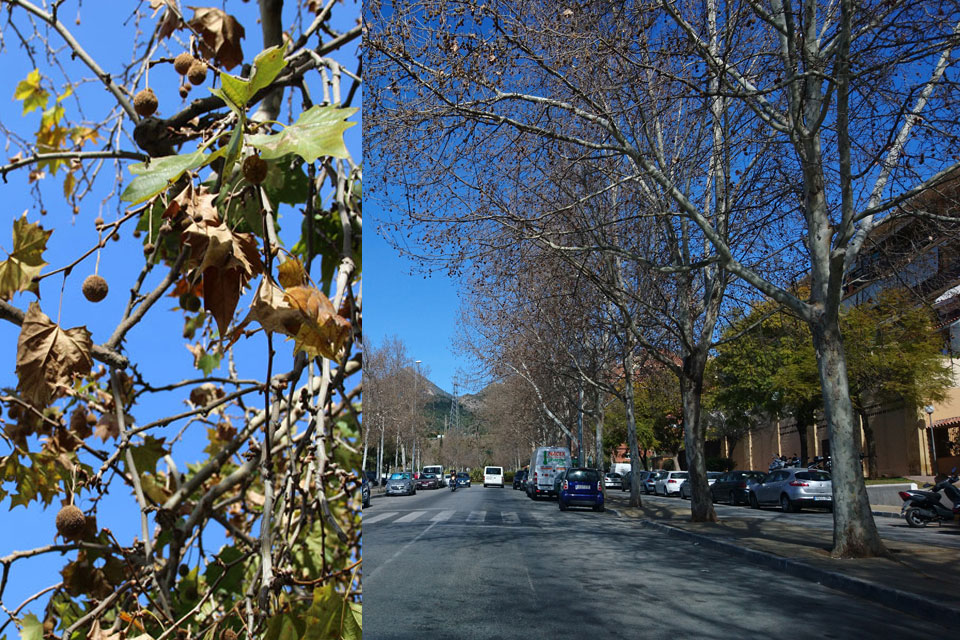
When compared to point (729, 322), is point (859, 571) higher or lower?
lower

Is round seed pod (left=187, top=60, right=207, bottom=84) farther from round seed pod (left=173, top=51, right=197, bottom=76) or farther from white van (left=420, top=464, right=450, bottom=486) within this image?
white van (left=420, top=464, right=450, bottom=486)

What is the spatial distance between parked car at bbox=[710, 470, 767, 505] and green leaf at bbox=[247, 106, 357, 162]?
1616 cm

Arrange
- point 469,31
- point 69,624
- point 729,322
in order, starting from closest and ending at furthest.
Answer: point 69,624
point 469,31
point 729,322

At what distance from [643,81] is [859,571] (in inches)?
87.6

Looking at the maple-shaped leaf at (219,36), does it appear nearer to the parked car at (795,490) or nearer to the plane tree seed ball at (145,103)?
the plane tree seed ball at (145,103)

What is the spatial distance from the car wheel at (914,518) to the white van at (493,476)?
1496 inches

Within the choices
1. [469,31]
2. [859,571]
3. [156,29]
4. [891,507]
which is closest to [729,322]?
[891,507]

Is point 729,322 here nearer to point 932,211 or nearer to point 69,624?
point 932,211

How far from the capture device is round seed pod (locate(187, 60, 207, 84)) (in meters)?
0.75

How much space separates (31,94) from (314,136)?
1.76ft

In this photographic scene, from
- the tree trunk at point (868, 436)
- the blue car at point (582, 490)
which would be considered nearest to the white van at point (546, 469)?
the blue car at point (582, 490)

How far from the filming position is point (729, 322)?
9961 mm

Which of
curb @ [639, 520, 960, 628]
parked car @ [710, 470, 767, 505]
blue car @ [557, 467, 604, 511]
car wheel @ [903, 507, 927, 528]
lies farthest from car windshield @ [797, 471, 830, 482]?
curb @ [639, 520, 960, 628]

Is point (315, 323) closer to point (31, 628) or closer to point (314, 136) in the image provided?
point (314, 136)
